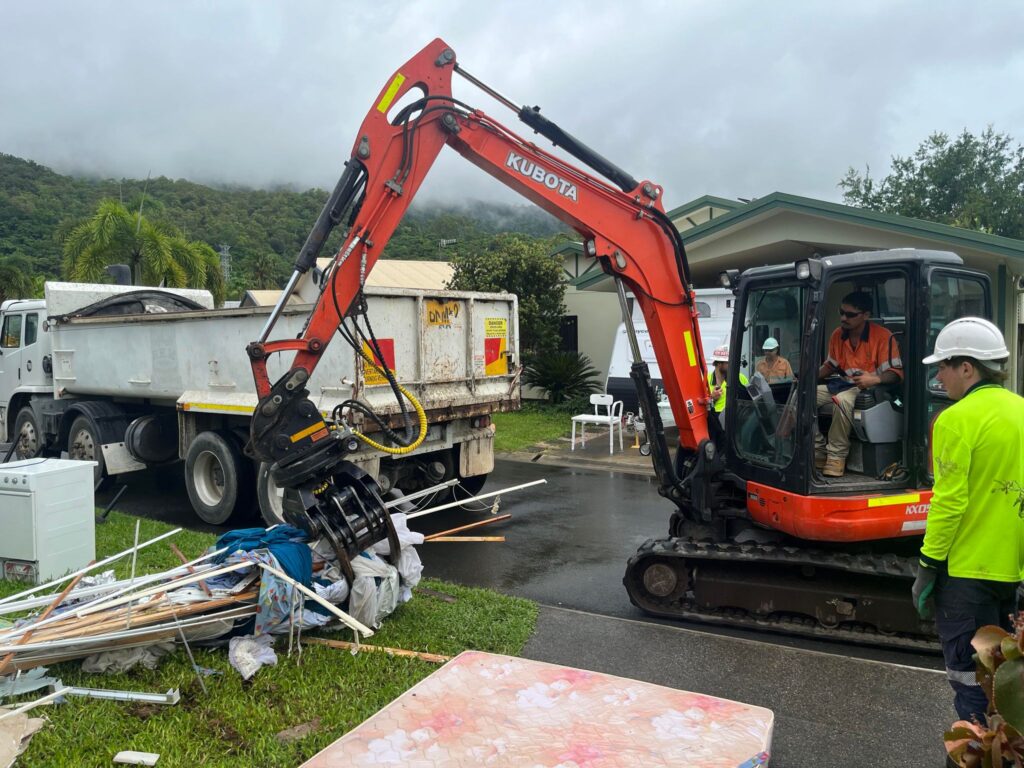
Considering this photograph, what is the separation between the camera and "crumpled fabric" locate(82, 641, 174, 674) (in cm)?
439

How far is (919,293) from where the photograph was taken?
4980mm

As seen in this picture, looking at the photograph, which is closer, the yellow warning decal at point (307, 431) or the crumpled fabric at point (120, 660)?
the crumpled fabric at point (120, 660)

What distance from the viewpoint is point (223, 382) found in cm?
835

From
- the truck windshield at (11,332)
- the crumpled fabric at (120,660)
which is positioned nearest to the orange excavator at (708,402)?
the crumpled fabric at (120,660)

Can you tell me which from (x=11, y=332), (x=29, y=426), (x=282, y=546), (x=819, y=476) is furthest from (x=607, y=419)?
(x=11, y=332)

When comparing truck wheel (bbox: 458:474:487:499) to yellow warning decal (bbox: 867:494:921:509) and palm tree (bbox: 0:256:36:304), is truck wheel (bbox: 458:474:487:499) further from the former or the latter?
palm tree (bbox: 0:256:36:304)

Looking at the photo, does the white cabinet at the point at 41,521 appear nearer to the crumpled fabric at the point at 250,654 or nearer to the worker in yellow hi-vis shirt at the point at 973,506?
the crumpled fabric at the point at 250,654

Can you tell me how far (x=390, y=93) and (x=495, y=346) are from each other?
4.07m

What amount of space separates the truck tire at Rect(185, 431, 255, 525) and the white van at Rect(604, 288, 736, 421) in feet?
21.8

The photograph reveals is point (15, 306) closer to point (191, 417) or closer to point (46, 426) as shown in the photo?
point (46, 426)

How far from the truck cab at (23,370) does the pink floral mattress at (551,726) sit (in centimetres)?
921

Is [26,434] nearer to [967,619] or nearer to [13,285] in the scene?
[967,619]

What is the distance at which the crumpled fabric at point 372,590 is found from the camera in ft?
16.3

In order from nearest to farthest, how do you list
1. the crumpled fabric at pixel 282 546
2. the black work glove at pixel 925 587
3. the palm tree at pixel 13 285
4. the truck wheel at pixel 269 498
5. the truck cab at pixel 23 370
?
the black work glove at pixel 925 587 → the crumpled fabric at pixel 282 546 → the truck wheel at pixel 269 498 → the truck cab at pixel 23 370 → the palm tree at pixel 13 285
